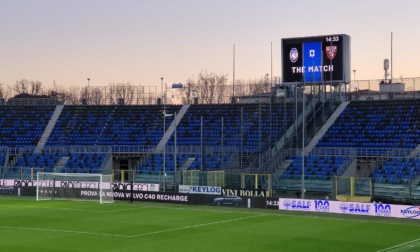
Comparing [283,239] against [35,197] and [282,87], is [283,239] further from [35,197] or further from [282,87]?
[282,87]

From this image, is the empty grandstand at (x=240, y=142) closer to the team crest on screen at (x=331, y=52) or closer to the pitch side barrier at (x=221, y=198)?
the pitch side barrier at (x=221, y=198)

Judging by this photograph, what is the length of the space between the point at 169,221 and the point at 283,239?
10.2 meters

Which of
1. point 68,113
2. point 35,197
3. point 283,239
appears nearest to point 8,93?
point 68,113

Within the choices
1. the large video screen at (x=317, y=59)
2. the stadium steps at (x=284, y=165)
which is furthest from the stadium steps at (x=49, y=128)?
the stadium steps at (x=284, y=165)

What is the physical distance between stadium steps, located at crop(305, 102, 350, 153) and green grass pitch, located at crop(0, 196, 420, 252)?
2127cm

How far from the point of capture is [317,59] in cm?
7538

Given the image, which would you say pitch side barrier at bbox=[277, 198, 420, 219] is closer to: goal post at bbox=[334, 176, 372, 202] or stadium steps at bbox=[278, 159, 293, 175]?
goal post at bbox=[334, 176, 372, 202]

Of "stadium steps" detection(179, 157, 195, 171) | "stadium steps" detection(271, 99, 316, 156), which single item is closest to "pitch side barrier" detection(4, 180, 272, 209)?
"stadium steps" detection(179, 157, 195, 171)

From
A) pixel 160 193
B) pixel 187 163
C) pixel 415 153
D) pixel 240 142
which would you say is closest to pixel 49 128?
pixel 187 163

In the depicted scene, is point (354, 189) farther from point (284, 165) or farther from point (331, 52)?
point (331, 52)

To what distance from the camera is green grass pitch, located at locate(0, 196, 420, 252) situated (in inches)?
1320

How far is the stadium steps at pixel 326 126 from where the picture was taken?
2795 inches

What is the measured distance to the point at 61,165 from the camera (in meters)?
76.5

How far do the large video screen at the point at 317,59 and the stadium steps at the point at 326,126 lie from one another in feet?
10.3
